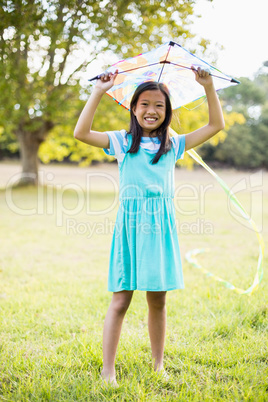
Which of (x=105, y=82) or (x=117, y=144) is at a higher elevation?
(x=105, y=82)

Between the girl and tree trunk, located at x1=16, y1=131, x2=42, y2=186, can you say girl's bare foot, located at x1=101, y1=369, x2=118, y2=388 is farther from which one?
tree trunk, located at x1=16, y1=131, x2=42, y2=186

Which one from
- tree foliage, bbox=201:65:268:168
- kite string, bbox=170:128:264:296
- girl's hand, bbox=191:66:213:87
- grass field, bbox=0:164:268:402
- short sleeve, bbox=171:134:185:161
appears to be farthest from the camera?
tree foliage, bbox=201:65:268:168

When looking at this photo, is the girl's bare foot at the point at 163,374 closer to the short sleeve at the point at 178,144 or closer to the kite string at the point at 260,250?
the short sleeve at the point at 178,144

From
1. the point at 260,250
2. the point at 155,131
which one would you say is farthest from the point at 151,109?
the point at 260,250

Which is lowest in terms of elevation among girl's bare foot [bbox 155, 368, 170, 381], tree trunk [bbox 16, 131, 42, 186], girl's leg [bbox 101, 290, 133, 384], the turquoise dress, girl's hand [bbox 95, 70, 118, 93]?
girl's bare foot [bbox 155, 368, 170, 381]

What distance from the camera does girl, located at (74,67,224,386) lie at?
7.02ft

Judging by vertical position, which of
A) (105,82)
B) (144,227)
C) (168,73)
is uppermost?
(168,73)

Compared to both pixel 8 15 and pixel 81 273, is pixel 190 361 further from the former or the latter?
pixel 8 15

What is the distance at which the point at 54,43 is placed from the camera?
6.10m

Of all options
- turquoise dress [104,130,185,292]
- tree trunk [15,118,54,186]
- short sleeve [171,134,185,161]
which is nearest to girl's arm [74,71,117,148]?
turquoise dress [104,130,185,292]

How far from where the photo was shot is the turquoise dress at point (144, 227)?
2.12 metres

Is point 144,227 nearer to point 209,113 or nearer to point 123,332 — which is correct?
point 209,113

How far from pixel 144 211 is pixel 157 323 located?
2.32 feet

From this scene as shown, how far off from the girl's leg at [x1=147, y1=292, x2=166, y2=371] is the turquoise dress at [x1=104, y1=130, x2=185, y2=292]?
161 millimetres
